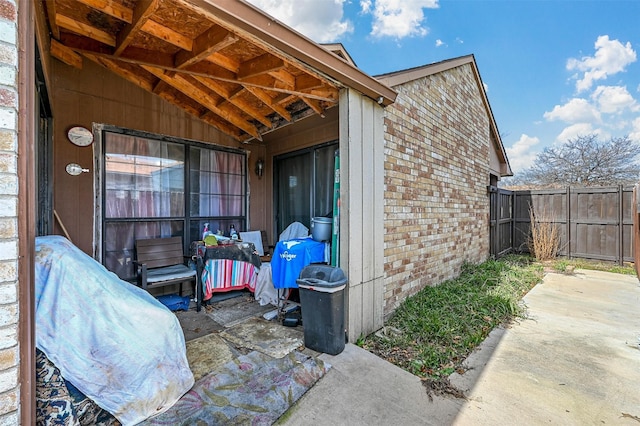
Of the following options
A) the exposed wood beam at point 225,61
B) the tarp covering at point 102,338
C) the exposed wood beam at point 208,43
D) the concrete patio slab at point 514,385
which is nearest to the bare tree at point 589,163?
the concrete patio slab at point 514,385

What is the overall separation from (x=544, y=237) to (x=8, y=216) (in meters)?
9.71

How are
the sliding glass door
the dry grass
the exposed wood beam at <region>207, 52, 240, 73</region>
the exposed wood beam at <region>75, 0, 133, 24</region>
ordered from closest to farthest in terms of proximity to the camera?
the exposed wood beam at <region>75, 0, 133, 24</region>, the exposed wood beam at <region>207, 52, 240, 73</region>, the sliding glass door, the dry grass

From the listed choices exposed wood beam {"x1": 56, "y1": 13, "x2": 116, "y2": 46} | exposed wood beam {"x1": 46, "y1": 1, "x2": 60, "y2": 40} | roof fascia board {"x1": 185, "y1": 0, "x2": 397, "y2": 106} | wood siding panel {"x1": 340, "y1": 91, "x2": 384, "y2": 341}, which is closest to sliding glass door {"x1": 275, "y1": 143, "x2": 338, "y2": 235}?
wood siding panel {"x1": 340, "y1": 91, "x2": 384, "y2": 341}

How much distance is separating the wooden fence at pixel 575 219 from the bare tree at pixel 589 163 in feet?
25.5

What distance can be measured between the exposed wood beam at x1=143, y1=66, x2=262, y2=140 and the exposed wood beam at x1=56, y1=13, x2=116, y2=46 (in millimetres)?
433

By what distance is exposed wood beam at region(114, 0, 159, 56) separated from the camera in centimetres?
227

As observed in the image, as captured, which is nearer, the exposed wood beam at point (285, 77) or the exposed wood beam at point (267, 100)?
the exposed wood beam at point (285, 77)

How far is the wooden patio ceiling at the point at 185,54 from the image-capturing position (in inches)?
98.7

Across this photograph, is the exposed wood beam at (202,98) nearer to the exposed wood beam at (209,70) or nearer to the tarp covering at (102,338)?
the exposed wood beam at (209,70)

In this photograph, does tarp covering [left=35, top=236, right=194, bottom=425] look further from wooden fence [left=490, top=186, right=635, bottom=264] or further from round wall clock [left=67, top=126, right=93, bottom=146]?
wooden fence [left=490, top=186, right=635, bottom=264]

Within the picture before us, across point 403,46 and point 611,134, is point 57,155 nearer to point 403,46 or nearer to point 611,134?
point 403,46

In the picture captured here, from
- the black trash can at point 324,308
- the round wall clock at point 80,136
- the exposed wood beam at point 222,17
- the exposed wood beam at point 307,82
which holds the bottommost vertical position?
the black trash can at point 324,308

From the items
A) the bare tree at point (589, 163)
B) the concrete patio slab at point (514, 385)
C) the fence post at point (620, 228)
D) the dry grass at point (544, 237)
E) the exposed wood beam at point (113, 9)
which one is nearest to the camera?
Answer: the concrete patio slab at point (514, 385)

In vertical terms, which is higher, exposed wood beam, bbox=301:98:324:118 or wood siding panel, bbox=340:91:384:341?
exposed wood beam, bbox=301:98:324:118
